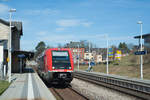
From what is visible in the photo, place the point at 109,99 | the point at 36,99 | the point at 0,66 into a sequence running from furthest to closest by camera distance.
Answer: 1. the point at 0,66
2. the point at 109,99
3. the point at 36,99

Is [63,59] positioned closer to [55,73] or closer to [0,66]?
[55,73]

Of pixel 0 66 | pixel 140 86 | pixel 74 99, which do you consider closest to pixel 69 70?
pixel 74 99

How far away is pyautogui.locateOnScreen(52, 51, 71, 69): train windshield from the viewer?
18.4 m

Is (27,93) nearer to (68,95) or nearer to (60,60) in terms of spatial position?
(68,95)

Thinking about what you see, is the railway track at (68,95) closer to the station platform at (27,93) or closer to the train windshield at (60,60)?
the station platform at (27,93)

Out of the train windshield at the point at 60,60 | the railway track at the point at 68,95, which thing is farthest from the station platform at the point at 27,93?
the train windshield at the point at 60,60

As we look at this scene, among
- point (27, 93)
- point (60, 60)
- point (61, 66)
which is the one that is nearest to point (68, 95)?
point (61, 66)

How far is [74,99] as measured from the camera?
47.2 feet

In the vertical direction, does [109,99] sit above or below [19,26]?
below

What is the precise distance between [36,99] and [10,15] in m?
12.0

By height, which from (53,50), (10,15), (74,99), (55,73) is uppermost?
(10,15)

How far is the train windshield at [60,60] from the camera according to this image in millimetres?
18375

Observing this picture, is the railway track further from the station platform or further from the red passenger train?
the red passenger train

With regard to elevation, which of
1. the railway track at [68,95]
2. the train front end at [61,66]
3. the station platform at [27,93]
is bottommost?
the railway track at [68,95]
